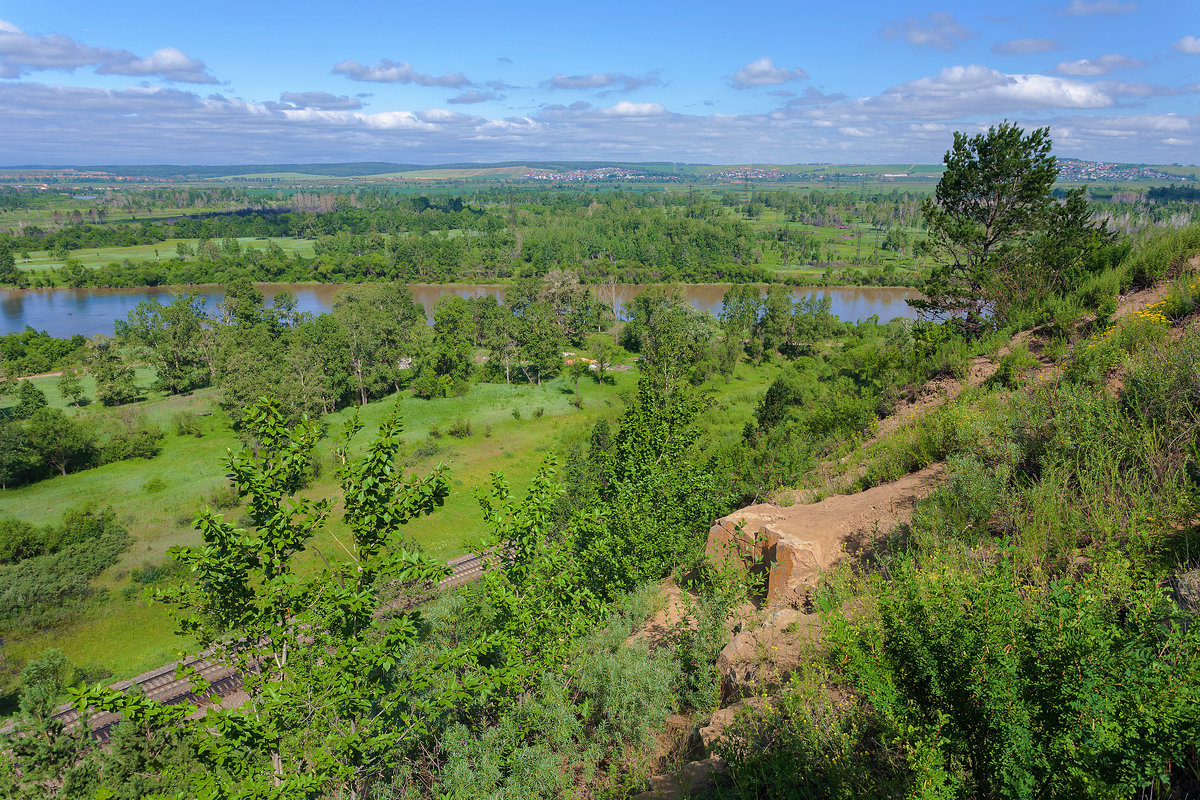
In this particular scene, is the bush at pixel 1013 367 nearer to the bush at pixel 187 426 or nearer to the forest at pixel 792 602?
the forest at pixel 792 602

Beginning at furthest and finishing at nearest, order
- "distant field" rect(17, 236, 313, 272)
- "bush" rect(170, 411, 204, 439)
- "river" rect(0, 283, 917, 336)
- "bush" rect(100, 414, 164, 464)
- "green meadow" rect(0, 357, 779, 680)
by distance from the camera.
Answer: "distant field" rect(17, 236, 313, 272) < "river" rect(0, 283, 917, 336) < "bush" rect(170, 411, 204, 439) < "bush" rect(100, 414, 164, 464) < "green meadow" rect(0, 357, 779, 680)

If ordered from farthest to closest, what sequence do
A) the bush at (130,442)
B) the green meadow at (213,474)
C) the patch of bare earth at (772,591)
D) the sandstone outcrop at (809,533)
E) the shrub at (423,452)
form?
the bush at (130,442)
the shrub at (423,452)
the green meadow at (213,474)
the sandstone outcrop at (809,533)
the patch of bare earth at (772,591)

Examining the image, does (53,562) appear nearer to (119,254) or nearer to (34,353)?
(34,353)

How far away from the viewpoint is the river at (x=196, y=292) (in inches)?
2933

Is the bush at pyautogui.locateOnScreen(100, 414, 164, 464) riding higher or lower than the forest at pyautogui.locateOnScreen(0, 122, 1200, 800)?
lower

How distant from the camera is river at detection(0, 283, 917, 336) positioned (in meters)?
74.5

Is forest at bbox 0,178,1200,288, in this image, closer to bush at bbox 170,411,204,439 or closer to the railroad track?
bush at bbox 170,411,204,439

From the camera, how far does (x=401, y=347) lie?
190 feet

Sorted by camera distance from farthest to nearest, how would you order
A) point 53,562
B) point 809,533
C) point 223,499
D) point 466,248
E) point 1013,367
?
1. point 466,248
2. point 223,499
3. point 53,562
4. point 1013,367
5. point 809,533

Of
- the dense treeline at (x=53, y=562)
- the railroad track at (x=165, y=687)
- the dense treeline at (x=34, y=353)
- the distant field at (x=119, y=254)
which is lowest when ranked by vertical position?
the railroad track at (x=165, y=687)

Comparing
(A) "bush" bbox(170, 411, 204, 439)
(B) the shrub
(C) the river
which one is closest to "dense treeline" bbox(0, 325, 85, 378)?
(C) the river

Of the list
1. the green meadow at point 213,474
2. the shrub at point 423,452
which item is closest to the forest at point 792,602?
the green meadow at point 213,474

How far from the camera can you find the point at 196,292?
9569 centimetres

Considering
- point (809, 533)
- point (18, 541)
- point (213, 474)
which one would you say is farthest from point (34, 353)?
point (809, 533)
